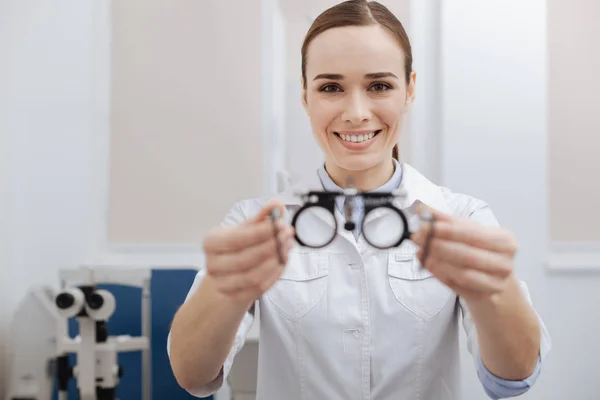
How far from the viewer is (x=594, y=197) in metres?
1.98

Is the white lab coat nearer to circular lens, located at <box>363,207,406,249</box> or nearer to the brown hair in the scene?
circular lens, located at <box>363,207,406,249</box>

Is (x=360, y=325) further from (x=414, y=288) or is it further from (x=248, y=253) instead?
(x=248, y=253)

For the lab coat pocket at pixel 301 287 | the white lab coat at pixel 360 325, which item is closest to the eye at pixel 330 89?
the white lab coat at pixel 360 325

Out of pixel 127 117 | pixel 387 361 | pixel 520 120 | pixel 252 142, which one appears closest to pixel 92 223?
pixel 127 117

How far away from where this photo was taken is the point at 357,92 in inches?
42.7

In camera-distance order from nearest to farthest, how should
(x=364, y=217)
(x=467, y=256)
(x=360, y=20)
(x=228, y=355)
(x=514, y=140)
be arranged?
(x=467, y=256), (x=364, y=217), (x=228, y=355), (x=360, y=20), (x=514, y=140)

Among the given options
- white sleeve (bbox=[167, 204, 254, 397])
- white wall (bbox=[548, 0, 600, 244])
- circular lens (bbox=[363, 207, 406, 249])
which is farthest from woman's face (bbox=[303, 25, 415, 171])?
white wall (bbox=[548, 0, 600, 244])

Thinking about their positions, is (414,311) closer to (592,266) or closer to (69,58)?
(592,266)

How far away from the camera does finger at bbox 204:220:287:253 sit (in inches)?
28.9

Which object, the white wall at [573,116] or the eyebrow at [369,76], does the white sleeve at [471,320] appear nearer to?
the eyebrow at [369,76]

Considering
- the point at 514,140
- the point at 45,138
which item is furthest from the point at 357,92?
the point at 45,138

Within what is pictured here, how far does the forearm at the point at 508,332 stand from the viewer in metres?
0.79

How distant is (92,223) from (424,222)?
1.66 m

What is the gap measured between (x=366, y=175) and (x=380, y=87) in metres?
0.20
